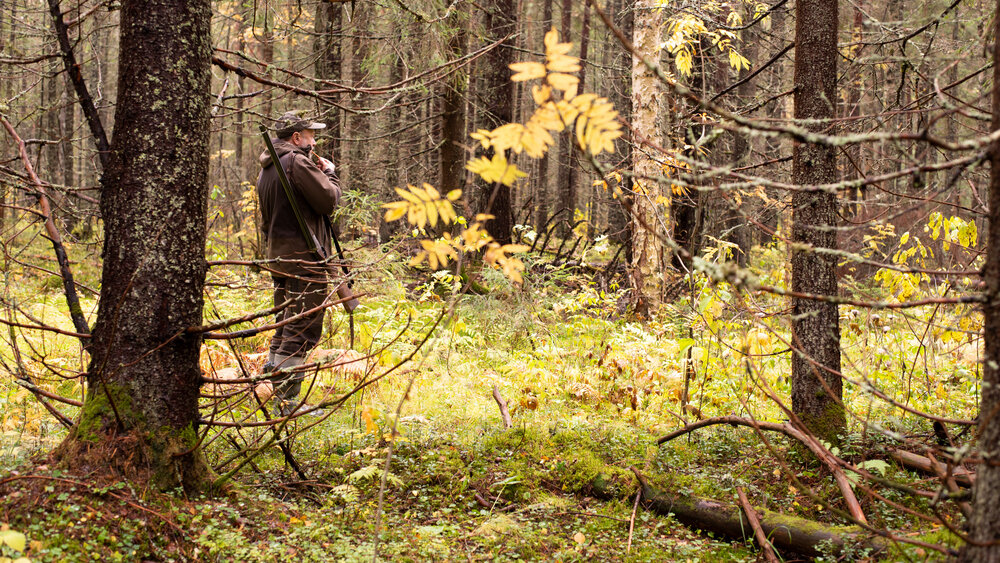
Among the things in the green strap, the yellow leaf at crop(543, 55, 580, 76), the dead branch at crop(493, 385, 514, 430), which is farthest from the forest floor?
the green strap

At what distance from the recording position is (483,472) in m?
4.09

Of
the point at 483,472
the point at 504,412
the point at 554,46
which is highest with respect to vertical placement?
the point at 554,46

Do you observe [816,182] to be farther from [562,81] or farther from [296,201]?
[296,201]

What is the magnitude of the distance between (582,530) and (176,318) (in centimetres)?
235

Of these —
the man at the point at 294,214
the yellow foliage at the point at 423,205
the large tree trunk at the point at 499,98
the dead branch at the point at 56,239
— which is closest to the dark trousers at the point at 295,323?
the man at the point at 294,214

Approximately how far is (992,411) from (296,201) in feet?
15.5

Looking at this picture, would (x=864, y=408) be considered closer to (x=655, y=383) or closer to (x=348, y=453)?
(x=655, y=383)

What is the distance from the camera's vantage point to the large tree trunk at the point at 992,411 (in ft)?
5.56

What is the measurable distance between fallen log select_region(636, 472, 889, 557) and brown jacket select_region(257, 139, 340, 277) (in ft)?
10.8

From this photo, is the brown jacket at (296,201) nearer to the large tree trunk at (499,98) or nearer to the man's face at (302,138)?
the man's face at (302,138)

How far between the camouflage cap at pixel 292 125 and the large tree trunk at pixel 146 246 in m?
2.36

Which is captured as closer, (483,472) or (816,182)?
(816,182)

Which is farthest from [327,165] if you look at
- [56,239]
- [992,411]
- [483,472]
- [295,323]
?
[992,411]

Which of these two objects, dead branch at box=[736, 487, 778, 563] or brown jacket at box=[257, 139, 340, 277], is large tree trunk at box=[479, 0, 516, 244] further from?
dead branch at box=[736, 487, 778, 563]
